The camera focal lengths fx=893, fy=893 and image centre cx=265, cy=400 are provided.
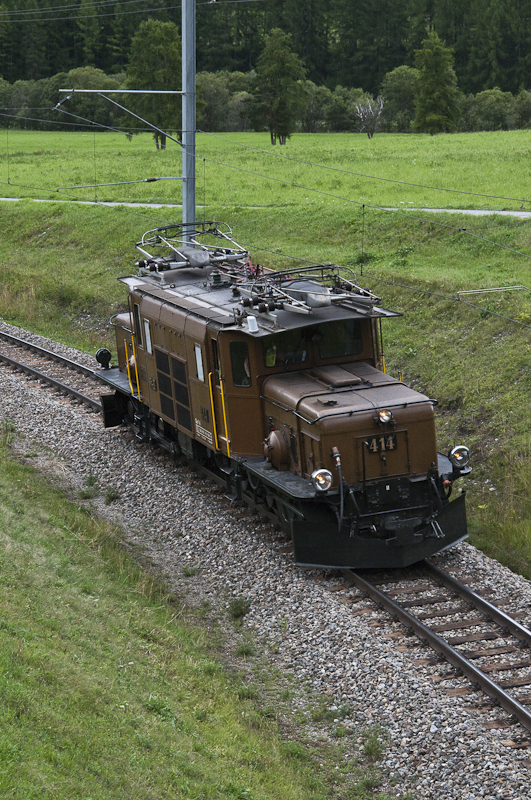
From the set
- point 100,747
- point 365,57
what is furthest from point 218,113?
point 100,747

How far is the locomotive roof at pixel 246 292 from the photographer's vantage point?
1310 cm

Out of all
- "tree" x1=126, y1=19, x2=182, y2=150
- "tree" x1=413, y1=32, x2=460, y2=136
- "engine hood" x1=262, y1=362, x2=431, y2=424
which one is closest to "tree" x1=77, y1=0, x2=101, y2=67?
"tree" x1=126, y1=19, x2=182, y2=150

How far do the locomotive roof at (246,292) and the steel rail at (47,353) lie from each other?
4774 mm

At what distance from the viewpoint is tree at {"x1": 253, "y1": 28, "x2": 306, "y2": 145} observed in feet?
230

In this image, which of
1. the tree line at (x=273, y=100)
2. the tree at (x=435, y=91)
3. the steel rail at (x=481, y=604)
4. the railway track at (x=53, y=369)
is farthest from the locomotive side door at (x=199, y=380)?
the tree at (x=435, y=91)

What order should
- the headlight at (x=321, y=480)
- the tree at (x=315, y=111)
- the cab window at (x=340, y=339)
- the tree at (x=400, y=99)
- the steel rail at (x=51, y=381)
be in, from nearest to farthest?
1. the headlight at (x=321, y=480)
2. the cab window at (x=340, y=339)
3. the steel rail at (x=51, y=381)
4. the tree at (x=400, y=99)
5. the tree at (x=315, y=111)

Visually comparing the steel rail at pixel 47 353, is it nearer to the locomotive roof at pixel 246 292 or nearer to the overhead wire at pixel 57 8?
the locomotive roof at pixel 246 292

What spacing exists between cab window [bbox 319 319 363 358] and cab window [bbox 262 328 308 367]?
31 cm

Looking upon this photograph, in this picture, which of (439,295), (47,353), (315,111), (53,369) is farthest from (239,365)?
(315,111)

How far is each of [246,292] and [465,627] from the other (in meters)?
6.44

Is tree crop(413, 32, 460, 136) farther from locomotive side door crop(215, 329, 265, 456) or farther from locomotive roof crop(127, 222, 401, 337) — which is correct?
locomotive side door crop(215, 329, 265, 456)

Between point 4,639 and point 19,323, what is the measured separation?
70.5 feet

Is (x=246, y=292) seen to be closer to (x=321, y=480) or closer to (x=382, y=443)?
(x=382, y=443)

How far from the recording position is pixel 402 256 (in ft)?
83.9
